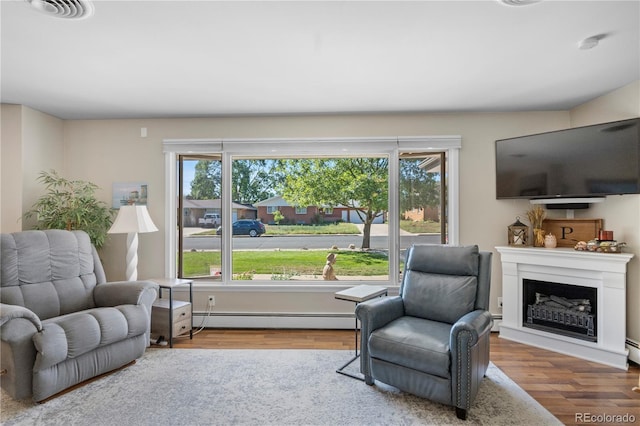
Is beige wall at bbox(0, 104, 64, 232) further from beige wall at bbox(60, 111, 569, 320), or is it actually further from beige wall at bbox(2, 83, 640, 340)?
beige wall at bbox(60, 111, 569, 320)

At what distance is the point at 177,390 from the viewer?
93.1 inches

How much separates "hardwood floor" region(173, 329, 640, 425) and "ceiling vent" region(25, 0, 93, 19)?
278 centimetres

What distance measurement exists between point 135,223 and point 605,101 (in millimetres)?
4716

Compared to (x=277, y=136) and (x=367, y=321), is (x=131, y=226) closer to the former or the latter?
(x=277, y=136)

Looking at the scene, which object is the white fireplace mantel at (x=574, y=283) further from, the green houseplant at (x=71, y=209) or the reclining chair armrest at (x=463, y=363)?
the green houseplant at (x=71, y=209)

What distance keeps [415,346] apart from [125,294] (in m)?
2.44

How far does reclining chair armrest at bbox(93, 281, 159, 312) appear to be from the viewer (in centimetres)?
281

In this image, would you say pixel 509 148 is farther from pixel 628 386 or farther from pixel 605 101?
pixel 628 386

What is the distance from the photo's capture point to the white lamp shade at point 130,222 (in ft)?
10.5

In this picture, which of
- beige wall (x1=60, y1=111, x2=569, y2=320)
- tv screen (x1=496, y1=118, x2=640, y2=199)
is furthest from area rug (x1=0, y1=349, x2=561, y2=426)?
tv screen (x1=496, y1=118, x2=640, y2=199)

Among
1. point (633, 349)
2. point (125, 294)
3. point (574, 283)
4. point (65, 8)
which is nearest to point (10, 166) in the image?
point (125, 294)

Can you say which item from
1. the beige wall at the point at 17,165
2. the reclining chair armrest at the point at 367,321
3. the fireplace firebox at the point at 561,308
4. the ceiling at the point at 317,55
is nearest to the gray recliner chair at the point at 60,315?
the beige wall at the point at 17,165

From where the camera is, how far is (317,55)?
2.31 m

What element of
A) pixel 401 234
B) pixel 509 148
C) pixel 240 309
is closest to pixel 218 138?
pixel 240 309
